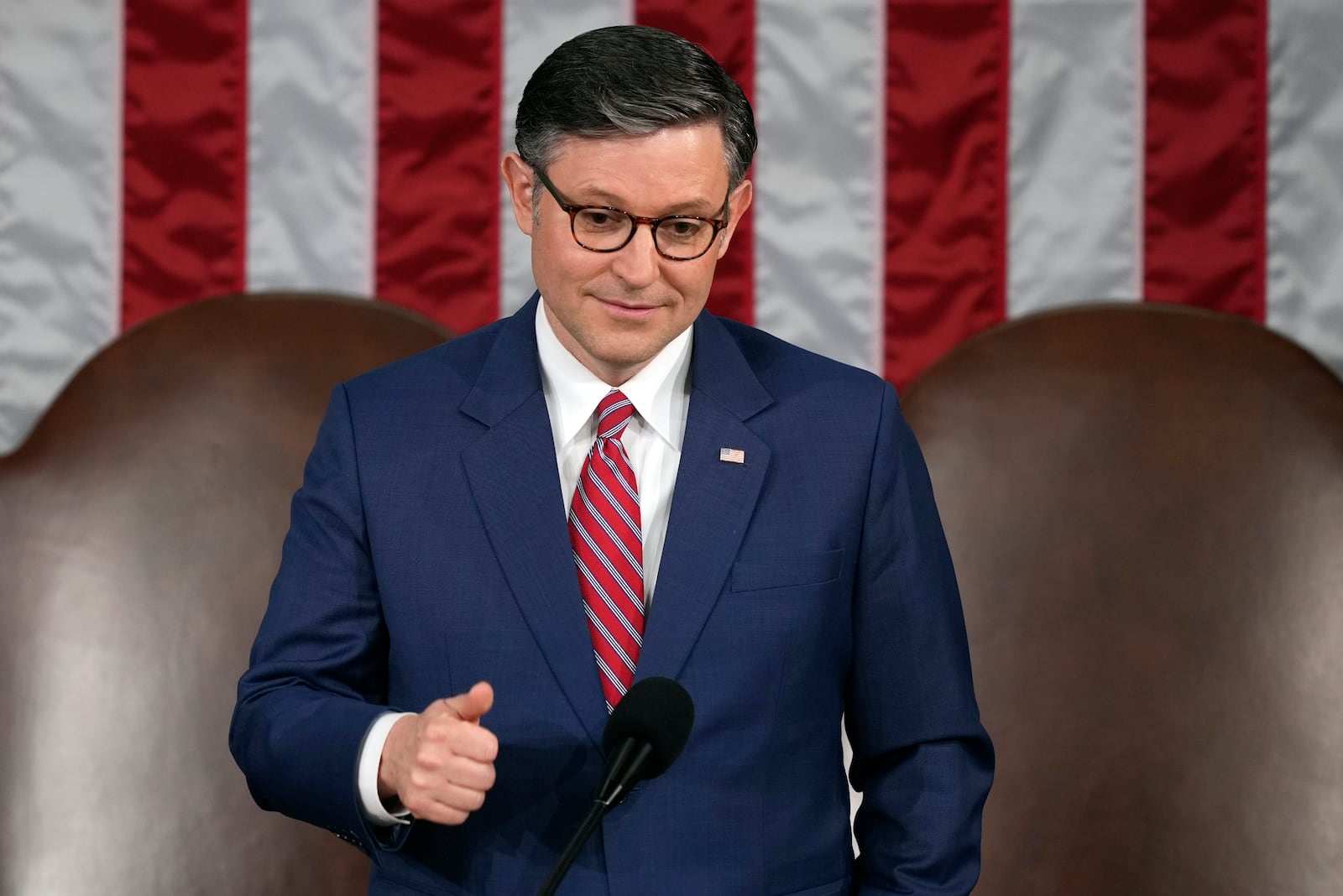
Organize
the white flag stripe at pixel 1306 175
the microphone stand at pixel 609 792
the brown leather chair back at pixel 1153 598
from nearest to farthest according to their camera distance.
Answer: the microphone stand at pixel 609 792, the brown leather chair back at pixel 1153 598, the white flag stripe at pixel 1306 175

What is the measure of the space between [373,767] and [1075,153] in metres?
1.59

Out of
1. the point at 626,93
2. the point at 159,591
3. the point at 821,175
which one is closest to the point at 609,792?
the point at 626,93

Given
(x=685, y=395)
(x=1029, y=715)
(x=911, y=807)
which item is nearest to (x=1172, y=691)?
(x=1029, y=715)

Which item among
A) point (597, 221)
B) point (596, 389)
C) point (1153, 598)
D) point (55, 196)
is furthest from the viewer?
point (55, 196)

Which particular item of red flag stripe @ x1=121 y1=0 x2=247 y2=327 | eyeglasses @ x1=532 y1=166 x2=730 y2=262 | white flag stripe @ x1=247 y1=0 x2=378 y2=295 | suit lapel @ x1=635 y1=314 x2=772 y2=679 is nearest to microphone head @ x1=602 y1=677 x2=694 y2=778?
suit lapel @ x1=635 y1=314 x2=772 y2=679

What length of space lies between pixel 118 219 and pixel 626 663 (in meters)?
1.40

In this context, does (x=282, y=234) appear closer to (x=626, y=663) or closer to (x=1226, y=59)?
(x=626, y=663)

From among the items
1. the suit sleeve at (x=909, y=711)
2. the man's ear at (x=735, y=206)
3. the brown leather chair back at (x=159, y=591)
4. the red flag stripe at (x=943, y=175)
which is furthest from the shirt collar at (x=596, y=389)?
the red flag stripe at (x=943, y=175)

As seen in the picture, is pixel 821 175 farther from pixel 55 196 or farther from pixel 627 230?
pixel 55 196

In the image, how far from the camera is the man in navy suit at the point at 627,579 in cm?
131

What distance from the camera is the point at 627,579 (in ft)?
4.48

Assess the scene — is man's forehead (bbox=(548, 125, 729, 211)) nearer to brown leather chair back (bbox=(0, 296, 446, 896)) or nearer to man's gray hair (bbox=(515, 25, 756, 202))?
man's gray hair (bbox=(515, 25, 756, 202))

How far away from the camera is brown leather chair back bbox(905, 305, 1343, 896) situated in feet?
6.89

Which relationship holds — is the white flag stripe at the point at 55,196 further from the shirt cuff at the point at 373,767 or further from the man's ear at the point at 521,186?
the shirt cuff at the point at 373,767
